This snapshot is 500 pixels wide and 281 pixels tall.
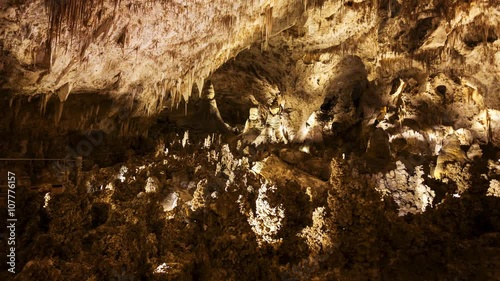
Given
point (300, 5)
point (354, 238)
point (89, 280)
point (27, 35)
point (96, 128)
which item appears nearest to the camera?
point (354, 238)

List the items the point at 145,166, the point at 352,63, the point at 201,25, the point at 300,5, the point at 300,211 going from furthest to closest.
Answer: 1. the point at 352,63
2. the point at 145,166
3. the point at 300,5
4. the point at 201,25
5. the point at 300,211

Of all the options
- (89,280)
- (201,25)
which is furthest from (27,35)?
(89,280)

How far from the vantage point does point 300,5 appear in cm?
981

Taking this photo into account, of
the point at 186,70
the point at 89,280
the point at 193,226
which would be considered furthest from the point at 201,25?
the point at 89,280

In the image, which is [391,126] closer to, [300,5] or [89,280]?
[300,5]

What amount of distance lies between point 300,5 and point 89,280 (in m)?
8.47

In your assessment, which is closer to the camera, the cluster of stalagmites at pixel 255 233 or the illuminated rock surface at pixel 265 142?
the cluster of stalagmites at pixel 255 233

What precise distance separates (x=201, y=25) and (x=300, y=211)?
200 inches

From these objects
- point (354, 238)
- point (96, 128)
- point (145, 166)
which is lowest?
point (354, 238)

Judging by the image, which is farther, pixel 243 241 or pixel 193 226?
pixel 193 226

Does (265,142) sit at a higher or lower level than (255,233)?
higher

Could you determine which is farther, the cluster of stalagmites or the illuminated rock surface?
the illuminated rock surface

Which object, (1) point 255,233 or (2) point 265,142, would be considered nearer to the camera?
(1) point 255,233

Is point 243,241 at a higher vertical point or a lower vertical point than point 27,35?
lower
